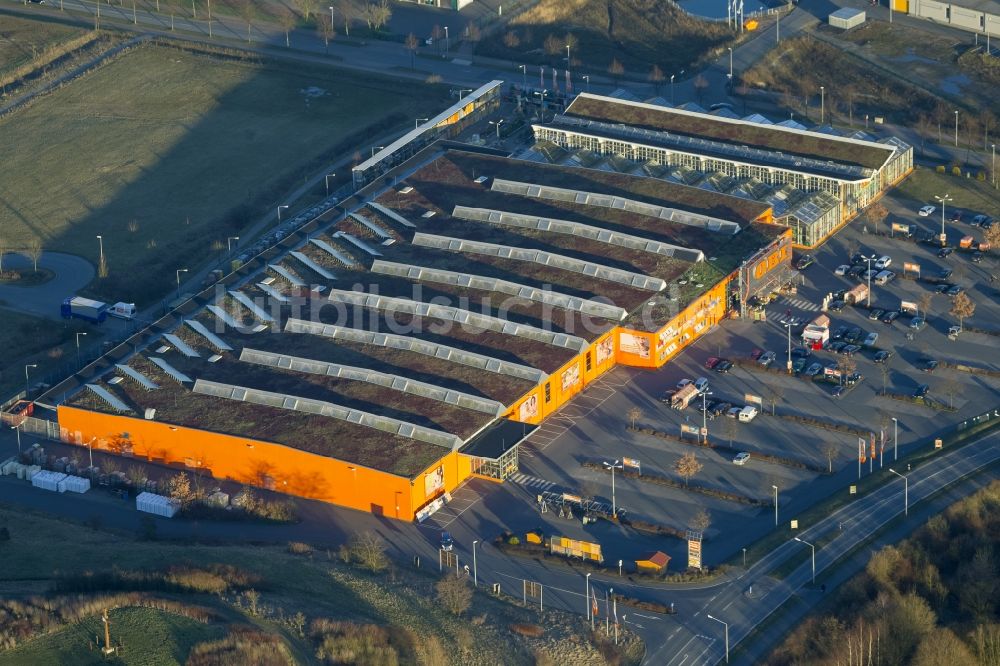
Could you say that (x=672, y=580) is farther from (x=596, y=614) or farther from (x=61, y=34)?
(x=61, y=34)

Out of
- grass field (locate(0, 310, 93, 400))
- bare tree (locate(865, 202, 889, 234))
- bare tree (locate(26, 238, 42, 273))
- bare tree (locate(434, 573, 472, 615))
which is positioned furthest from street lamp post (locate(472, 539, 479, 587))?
bare tree (locate(26, 238, 42, 273))

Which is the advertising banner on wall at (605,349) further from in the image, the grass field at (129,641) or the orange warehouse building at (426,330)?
the grass field at (129,641)

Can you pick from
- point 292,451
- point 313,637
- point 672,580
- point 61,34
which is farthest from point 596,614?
point 61,34

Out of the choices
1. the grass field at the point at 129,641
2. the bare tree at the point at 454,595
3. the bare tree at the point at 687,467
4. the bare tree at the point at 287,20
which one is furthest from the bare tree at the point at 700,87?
the grass field at the point at 129,641

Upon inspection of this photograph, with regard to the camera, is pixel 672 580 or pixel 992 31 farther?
pixel 992 31

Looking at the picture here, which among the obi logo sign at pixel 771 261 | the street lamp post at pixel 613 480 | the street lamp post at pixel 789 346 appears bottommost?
the street lamp post at pixel 613 480

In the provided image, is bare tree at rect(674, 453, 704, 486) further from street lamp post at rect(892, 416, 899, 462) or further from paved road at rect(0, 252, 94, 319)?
paved road at rect(0, 252, 94, 319)
